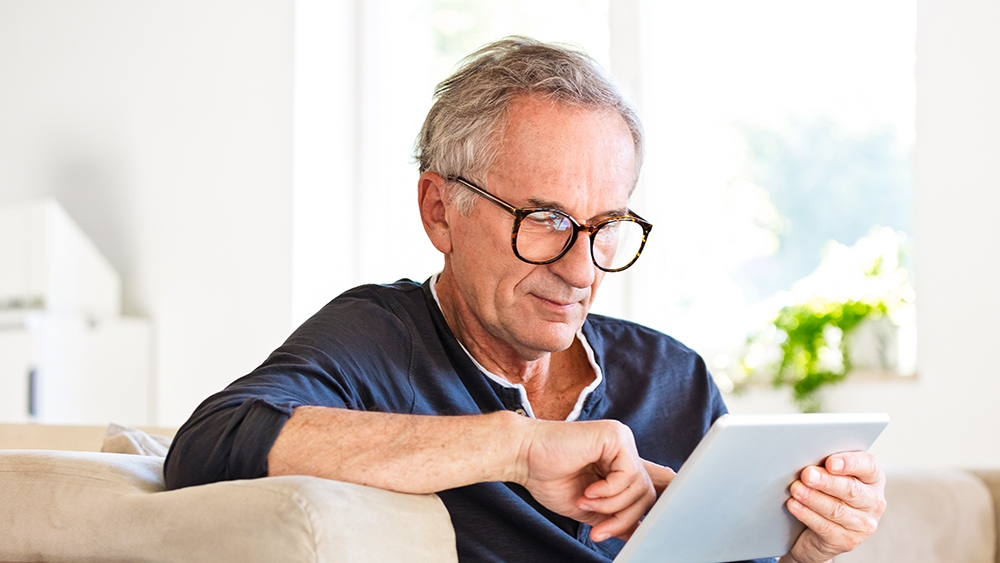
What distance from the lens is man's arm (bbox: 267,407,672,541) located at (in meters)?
0.90

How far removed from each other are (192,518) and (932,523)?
133 centimetres

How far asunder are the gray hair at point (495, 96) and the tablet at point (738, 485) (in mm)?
485

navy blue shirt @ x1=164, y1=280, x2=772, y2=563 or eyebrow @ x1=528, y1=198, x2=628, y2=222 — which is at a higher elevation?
eyebrow @ x1=528, y1=198, x2=628, y2=222

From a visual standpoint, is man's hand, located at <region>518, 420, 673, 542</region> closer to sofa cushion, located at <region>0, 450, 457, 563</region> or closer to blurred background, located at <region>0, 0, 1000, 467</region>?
sofa cushion, located at <region>0, 450, 457, 563</region>

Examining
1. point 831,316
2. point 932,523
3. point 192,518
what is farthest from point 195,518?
point 831,316

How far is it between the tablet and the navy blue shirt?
241mm

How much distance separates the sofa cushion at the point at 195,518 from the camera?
0.75 m

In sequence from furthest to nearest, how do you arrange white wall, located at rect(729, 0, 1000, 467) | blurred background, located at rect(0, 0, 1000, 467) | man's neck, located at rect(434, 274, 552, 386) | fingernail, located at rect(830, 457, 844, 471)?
blurred background, located at rect(0, 0, 1000, 467) < white wall, located at rect(729, 0, 1000, 467) < man's neck, located at rect(434, 274, 552, 386) < fingernail, located at rect(830, 457, 844, 471)

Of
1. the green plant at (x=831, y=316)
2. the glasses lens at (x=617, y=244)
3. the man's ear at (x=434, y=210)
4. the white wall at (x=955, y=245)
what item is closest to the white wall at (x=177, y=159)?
the green plant at (x=831, y=316)

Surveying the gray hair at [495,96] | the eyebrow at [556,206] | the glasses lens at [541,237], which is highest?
the gray hair at [495,96]

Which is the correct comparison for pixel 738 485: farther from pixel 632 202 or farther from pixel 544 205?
pixel 632 202

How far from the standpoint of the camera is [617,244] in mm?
1380

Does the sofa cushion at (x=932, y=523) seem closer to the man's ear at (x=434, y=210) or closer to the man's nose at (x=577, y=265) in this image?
the man's nose at (x=577, y=265)

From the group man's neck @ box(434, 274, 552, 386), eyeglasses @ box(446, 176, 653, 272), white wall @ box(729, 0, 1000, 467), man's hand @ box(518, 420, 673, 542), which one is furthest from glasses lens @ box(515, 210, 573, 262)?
white wall @ box(729, 0, 1000, 467)
